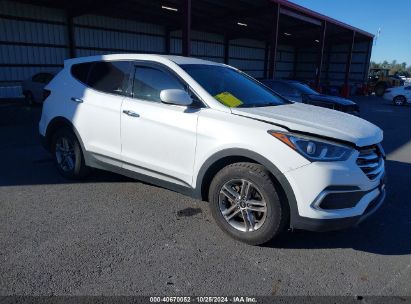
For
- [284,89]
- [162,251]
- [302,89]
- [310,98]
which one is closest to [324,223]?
[162,251]

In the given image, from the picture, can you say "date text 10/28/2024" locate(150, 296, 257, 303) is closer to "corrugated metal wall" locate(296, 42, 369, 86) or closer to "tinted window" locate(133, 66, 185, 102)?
"tinted window" locate(133, 66, 185, 102)

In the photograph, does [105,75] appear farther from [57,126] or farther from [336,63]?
[336,63]

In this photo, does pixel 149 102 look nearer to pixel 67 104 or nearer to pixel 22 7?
pixel 67 104

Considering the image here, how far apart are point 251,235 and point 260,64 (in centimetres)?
3176

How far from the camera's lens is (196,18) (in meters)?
22.2

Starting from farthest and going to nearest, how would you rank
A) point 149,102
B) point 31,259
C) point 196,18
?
1. point 196,18
2. point 149,102
3. point 31,259

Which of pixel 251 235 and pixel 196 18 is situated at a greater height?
pixel 196 18

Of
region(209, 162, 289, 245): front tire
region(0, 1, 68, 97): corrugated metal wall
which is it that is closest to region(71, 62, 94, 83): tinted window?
region(209, 162, 289, 245): front tire

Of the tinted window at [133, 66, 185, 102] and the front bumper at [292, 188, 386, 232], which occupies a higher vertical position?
the tinted window at [133, 66, 185, 102]

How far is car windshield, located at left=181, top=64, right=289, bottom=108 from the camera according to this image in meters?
3.79

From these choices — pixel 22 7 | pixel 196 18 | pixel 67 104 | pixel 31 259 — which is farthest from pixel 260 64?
pixel 31 259

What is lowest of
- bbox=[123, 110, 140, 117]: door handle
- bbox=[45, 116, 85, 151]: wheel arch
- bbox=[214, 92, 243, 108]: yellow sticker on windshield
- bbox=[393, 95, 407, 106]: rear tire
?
bbox=[393, 95, 407, 106]: rear tire

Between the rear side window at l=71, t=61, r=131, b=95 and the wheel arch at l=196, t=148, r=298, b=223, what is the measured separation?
1570 millimetres

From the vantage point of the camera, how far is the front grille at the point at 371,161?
3.12 metres
